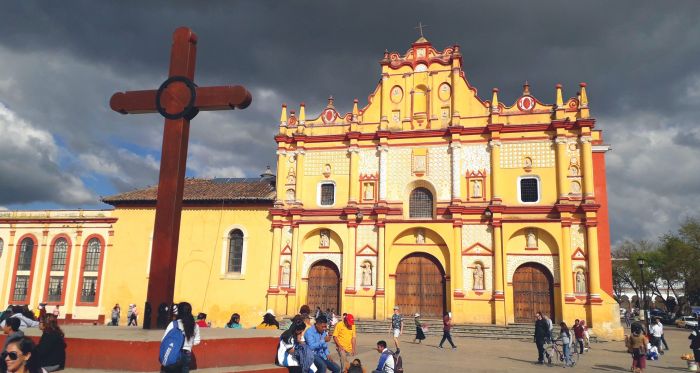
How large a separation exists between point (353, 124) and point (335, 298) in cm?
945

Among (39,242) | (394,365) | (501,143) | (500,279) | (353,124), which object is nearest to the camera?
(394,365)

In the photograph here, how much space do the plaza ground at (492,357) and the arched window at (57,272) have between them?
729 inches

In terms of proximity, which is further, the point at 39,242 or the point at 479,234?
the point at 39,242

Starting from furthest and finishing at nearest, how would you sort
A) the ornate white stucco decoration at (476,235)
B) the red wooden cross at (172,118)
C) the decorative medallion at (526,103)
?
the decorative medallion at (526,103) < the ornate white stucco decoration at (476,235) < the red wooden cross at (172,118)

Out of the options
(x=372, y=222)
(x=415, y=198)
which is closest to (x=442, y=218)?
(x=415, y=198)

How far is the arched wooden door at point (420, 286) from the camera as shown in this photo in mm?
26359

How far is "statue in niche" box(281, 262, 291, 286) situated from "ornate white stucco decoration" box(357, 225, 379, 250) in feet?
13.0

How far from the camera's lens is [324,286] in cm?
2792

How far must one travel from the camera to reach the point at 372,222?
90.4 ft

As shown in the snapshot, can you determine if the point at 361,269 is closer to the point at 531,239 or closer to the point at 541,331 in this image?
the point at 531,239

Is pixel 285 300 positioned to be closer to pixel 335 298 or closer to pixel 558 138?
pixel 335 298

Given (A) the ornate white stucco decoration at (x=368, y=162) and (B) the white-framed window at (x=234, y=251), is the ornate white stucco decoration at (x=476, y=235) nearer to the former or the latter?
(A) the ornate white stucco decoration at (x=368, y=162)

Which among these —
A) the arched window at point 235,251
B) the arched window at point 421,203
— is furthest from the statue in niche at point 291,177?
the arched window at point 421,203

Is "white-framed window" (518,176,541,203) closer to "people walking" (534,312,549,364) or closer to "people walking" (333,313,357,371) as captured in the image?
"people walking" (534,312,549,364)
